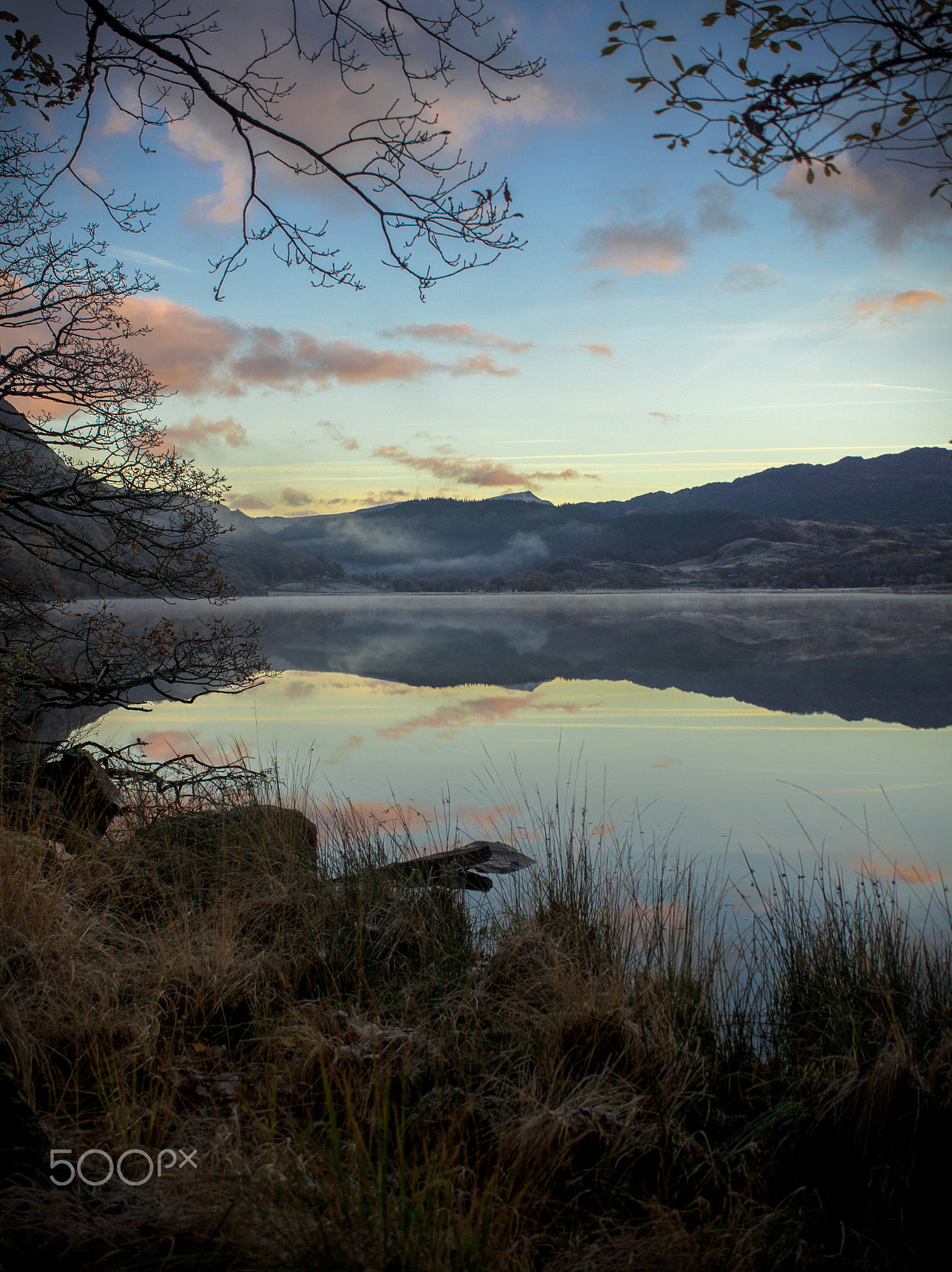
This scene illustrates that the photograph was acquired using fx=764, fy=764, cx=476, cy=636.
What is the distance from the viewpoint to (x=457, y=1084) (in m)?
3.24

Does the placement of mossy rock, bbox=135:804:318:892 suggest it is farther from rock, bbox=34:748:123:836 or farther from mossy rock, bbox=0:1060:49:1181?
mossy rock, bbox=0:1060:49:1181

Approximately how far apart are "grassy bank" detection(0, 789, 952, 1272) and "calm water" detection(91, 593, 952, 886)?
8.13 ft

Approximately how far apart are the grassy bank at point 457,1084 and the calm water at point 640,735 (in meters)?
2.48

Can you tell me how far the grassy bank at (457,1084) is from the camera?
211 cm

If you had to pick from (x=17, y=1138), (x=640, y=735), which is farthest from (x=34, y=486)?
(x=640, y=735)

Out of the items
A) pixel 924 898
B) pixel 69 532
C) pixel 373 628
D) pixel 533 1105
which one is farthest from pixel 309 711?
pixel 373 628

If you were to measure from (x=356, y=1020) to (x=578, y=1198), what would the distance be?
51.0 inches

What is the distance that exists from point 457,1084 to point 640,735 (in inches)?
456

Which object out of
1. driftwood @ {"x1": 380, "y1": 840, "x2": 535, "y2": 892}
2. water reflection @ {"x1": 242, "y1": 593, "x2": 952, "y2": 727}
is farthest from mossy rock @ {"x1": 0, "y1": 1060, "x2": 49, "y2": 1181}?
water reflection @ {"x1": 242, "y1": 593, "x2": 952, "y2": 727}

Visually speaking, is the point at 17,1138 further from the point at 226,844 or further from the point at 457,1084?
the point at 226,844

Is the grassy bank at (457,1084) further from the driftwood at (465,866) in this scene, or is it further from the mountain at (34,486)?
the mountain at (34,486)

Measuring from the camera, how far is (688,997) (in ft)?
12.9

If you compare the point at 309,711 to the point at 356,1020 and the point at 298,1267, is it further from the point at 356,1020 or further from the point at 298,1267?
the point at 298,1267

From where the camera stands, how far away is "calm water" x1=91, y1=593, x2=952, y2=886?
8.62m
